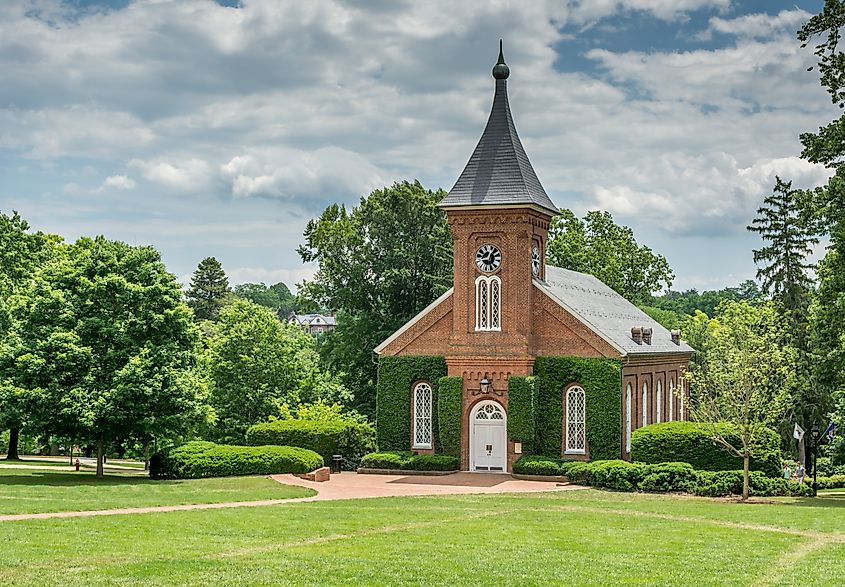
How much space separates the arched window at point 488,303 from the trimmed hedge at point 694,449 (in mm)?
7288

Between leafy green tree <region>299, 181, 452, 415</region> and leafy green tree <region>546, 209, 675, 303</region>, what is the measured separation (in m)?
13.3

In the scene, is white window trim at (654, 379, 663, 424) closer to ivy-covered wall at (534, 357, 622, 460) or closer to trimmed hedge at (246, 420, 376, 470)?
ivy-covered wall at (534, 357, 622, 460)

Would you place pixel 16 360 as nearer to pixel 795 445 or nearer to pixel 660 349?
pixel 660 349

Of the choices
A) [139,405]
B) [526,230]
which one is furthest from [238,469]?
[526,230]

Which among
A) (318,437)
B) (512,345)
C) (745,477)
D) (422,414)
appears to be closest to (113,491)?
(318,437)

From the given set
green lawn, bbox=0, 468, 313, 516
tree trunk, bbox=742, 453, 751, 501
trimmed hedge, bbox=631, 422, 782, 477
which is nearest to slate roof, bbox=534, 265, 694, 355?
trimmed hedge, bbox=631, 422, 782, 477

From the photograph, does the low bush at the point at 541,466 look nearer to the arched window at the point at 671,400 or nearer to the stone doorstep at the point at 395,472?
the stone doorstep at the point at 395,472

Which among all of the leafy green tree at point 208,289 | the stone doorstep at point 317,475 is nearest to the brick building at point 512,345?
the stone doorstep at point 317,475

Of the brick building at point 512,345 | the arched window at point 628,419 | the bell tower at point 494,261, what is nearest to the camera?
the brick building at point 512,345

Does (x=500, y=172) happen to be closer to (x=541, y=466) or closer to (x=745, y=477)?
(x=541, y=466)

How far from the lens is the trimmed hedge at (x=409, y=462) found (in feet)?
139

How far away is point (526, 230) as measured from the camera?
42125mm

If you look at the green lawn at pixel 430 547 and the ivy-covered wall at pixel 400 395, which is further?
the ivy-covered wall at pixel 400 395

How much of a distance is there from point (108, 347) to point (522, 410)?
52.0 feet
